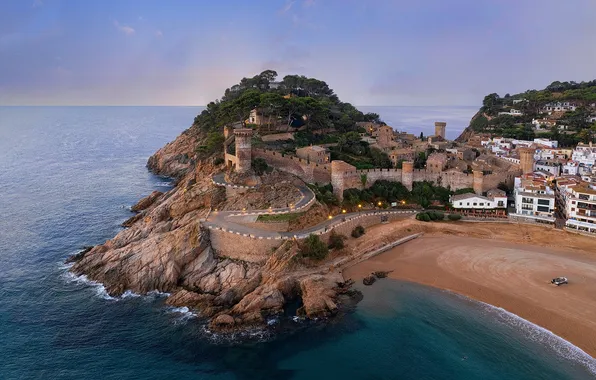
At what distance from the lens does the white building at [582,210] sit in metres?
40.3

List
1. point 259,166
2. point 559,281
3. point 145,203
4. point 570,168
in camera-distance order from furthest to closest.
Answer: point 570,168 < point 145,203 < point 259,166 < point 559,281

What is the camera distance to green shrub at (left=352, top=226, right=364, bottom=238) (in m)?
39.6

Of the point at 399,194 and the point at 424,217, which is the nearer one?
the point at 424,217

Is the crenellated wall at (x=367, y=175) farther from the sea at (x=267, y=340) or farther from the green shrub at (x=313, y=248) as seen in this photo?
the sea at (x=267, y=340)

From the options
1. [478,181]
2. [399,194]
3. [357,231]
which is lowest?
[357,231]

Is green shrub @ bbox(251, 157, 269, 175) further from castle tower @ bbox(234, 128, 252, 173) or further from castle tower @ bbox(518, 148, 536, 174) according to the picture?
castle tower @ bbox(518, 148, 536, 174)

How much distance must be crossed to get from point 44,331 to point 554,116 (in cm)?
9260

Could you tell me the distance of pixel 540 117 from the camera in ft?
282

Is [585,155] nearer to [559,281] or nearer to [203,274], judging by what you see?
[559,281]

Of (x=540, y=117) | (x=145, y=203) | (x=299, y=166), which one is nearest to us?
(x=299, y=166)

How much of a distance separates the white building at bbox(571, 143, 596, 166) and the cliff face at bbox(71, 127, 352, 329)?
42.3 metres

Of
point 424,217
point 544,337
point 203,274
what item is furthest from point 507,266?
point 203,274

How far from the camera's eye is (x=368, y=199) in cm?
4538

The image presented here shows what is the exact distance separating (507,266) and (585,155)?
32.5 meters
